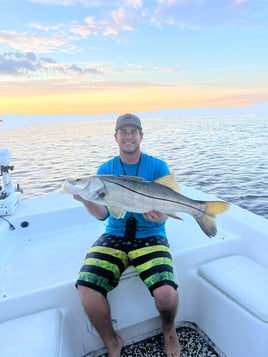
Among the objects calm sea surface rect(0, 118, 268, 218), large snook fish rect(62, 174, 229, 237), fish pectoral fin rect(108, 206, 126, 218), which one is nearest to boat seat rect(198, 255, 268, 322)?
large snook fish rect(62, 174, 229, 237)

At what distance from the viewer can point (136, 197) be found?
1.97 metres

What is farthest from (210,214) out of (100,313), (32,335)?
(32,335)

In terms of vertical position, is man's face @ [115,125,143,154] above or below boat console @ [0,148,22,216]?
above

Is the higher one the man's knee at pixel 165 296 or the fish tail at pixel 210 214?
the fish tail at pixel 210 214

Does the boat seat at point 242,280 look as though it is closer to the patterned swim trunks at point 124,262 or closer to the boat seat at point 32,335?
the patterned swim trunks at point 124,262

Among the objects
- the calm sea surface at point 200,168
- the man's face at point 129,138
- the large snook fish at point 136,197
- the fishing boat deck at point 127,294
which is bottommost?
the calm sea surface at point 200,168

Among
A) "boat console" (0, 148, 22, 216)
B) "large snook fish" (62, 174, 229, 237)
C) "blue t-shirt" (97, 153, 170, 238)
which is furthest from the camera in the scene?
"boat console" (0, 148, 22, 216)

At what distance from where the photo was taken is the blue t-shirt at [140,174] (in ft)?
8.43

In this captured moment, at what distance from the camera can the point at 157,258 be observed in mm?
2305

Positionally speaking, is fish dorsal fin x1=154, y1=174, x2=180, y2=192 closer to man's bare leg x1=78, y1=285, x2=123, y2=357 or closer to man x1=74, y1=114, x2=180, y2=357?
man x1=74, y1=114, x2=180, y2=357

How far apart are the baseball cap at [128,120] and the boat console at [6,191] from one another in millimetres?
1663

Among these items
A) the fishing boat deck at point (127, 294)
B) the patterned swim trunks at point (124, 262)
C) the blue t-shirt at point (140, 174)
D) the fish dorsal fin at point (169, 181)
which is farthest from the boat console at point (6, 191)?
the fish dorsal fin at point (169, 181)

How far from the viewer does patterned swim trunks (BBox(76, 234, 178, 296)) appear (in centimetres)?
218

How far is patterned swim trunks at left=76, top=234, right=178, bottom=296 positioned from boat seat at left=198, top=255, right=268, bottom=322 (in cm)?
44
